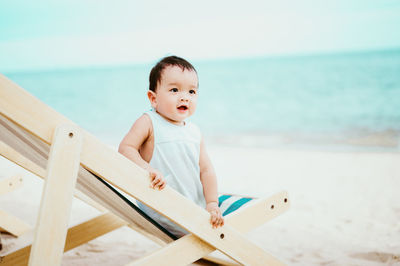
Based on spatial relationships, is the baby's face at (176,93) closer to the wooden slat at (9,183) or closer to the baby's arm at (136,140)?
the baby's arm at (136,140)

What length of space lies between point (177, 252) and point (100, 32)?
55.0 m

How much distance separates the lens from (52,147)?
4.44 ft

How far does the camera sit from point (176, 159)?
6.90ft

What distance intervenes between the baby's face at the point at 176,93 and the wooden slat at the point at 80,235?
877mm

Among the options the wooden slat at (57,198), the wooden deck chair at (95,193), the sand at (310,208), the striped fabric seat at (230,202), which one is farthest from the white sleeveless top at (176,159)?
the wooden slat at (57,198)

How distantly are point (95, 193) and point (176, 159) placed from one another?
1.58ft

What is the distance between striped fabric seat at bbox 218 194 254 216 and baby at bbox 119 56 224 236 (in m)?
0.06

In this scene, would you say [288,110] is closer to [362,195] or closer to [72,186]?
[362,195]

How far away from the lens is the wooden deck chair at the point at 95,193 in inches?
52.1

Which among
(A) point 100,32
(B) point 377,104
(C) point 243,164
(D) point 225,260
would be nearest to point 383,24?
(A) point 100,32

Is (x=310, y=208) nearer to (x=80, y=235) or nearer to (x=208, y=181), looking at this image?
(x=208, y=181)

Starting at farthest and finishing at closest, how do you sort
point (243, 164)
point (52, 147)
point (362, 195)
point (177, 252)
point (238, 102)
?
1. point (238, 102)
2. point (243, 164)
3. point (362, 195)
4. point (177, 252)
5. point (52, 147)

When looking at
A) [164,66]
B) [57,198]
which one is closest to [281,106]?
[164,66]

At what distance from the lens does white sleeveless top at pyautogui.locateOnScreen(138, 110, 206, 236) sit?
6.77 feet
